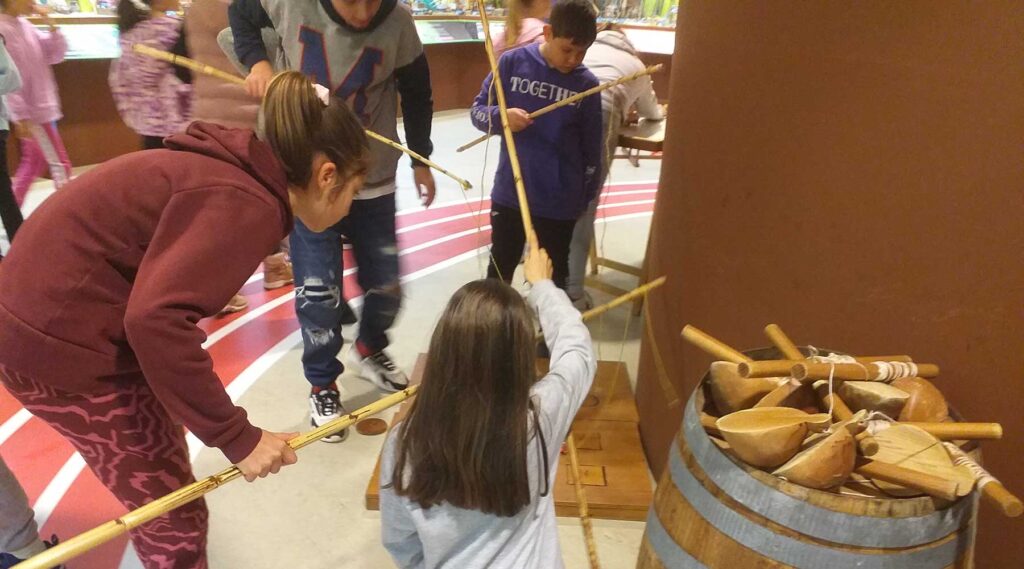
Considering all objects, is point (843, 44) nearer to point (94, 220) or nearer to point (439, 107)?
point (94, 220)

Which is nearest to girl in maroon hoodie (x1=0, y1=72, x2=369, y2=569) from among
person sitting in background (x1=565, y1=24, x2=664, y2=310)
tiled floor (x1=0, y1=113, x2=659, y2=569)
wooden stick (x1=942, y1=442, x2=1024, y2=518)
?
tiled floor (x1=0, y1=113, x2=659, y2=569)

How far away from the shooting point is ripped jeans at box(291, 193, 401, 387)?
1.89m

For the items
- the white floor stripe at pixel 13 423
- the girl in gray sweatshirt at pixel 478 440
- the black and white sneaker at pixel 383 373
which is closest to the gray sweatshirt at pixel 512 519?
the girl in gray sweatshirt at pixel 478 440

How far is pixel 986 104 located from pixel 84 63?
5280mm

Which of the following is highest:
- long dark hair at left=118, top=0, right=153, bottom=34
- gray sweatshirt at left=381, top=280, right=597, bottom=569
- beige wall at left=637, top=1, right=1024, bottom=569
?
long dark hair at left=118, top=0, right=153, bottom=34

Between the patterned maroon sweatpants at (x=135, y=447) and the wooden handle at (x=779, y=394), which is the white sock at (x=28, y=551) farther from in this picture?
the wooden handle at (x=779, y=394)

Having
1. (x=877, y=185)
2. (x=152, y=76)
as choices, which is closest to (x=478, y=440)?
(x=877, y=185)

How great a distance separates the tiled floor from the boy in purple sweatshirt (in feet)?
0.54

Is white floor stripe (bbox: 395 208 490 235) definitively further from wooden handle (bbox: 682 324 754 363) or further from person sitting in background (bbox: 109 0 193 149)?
wooden handle (bbox: 682 324 754 363)

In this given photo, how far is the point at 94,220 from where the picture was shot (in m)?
0.96

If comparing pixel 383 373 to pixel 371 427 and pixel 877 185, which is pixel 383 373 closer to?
pixel 371 427

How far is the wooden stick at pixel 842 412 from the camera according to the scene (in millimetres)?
837

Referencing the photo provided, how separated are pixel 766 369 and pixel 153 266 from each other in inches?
35.6

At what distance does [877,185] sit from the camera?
109 cm
